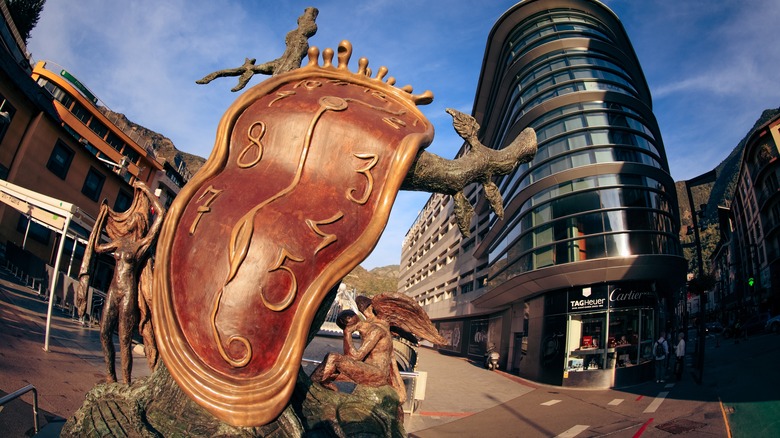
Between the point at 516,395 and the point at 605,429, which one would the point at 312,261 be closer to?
the point at 605,429

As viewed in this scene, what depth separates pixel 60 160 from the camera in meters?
20.5

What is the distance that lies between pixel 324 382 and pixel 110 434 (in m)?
1.77

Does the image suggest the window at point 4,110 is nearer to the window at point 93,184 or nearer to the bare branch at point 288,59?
the window at point 93,184

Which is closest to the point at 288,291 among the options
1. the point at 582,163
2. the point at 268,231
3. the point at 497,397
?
the point at 268,231

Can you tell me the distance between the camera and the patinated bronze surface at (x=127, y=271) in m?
2.87

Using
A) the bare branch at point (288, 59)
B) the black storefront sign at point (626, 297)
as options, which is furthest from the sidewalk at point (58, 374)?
the black storefront sign at point (626, 297)

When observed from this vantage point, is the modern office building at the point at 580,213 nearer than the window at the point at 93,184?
Yes

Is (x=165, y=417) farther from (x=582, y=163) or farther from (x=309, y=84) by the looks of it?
(x=582, y=163)

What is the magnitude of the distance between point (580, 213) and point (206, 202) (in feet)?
60.7

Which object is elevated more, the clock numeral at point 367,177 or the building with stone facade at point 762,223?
the building with stone facade at point 762,223

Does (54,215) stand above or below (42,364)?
above

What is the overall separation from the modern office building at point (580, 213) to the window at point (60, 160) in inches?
957

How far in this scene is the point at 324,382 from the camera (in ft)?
12.1

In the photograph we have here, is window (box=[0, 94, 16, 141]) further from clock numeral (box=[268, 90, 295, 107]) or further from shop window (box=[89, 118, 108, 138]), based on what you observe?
clock numeral (box=[268, 90, 295, 107])
